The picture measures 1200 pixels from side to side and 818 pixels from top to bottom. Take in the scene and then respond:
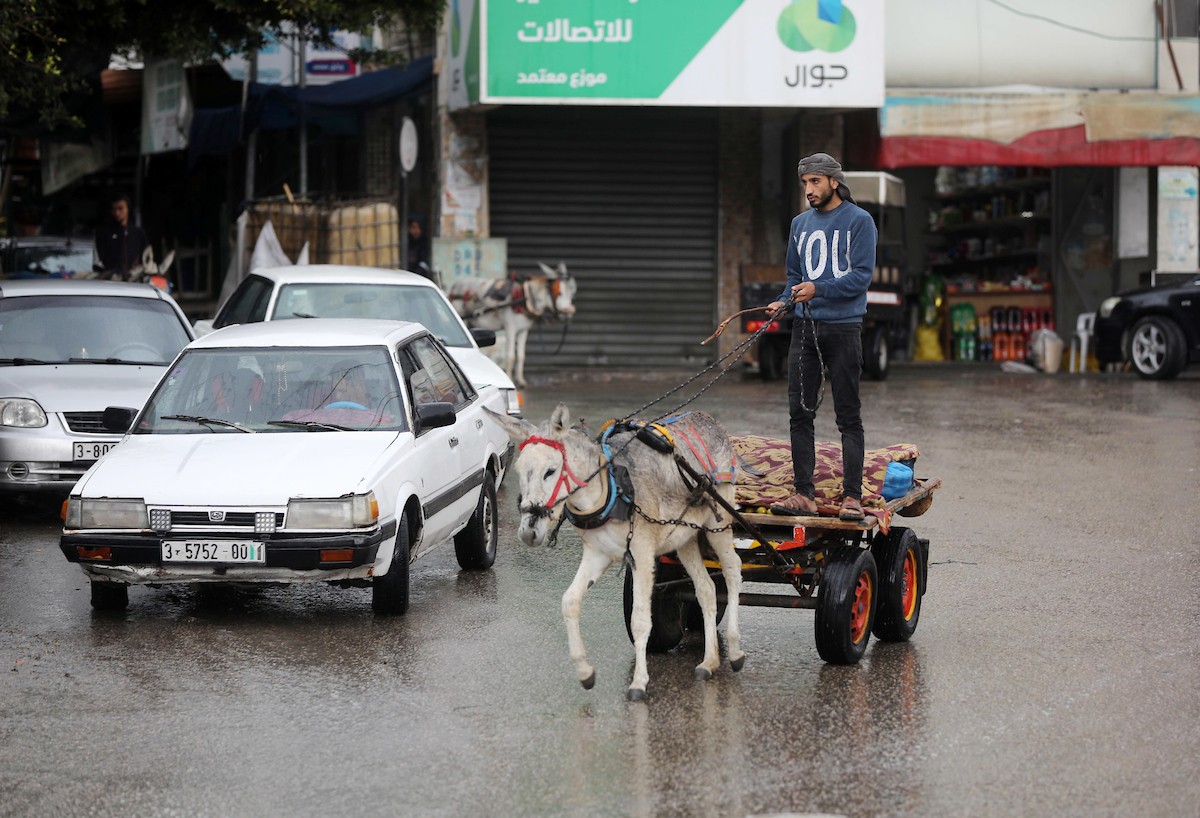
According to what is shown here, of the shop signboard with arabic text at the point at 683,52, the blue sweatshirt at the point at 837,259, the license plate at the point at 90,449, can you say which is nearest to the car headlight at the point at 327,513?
the blue sweatshirt at the point at 837,259

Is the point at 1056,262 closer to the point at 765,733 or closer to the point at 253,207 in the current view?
the point at 253,207

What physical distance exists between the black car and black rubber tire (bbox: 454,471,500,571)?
48.2ft

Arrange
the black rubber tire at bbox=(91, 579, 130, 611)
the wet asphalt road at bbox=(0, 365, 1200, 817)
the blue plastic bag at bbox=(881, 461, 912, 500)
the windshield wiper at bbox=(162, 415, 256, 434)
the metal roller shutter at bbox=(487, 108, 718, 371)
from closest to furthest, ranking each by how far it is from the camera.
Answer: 1. the wet asphalt road at bbox=(0, 365, 1200, 817)
2. the blue plastic bag at bbox=(881, 461, 912, 500)
3. the black rubber tire at bbox=(91, 579, 130, 611)
4. the windshield wiper at bbox=(162, 415, 256, 434)
5. the metal roller shutter at bbox=(487, 108, 718, 371)

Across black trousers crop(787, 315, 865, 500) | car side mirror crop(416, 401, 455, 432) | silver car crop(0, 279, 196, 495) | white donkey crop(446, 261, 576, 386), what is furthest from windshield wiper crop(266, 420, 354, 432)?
white donkey crop(446, 261, 576, 386)

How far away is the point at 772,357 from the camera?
78.3 ft

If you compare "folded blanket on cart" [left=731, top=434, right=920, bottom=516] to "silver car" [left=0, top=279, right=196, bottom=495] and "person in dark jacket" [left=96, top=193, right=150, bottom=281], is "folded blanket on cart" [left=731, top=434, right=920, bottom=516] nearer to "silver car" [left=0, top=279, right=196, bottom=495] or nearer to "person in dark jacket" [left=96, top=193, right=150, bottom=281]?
"silver car" [left=0, top=279, right=196, bottom=495]

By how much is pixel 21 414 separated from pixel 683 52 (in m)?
14.6

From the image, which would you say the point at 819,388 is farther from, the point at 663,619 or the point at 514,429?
the point at 514,429

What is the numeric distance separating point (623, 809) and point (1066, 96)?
73.8ft

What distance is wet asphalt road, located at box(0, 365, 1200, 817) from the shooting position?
18.0 ft

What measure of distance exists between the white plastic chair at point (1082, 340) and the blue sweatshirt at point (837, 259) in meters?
19.1

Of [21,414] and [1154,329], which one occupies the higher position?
[1154,329]

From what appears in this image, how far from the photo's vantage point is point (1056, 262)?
27.9m

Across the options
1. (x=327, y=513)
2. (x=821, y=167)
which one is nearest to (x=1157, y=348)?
(x=821, y=167)
